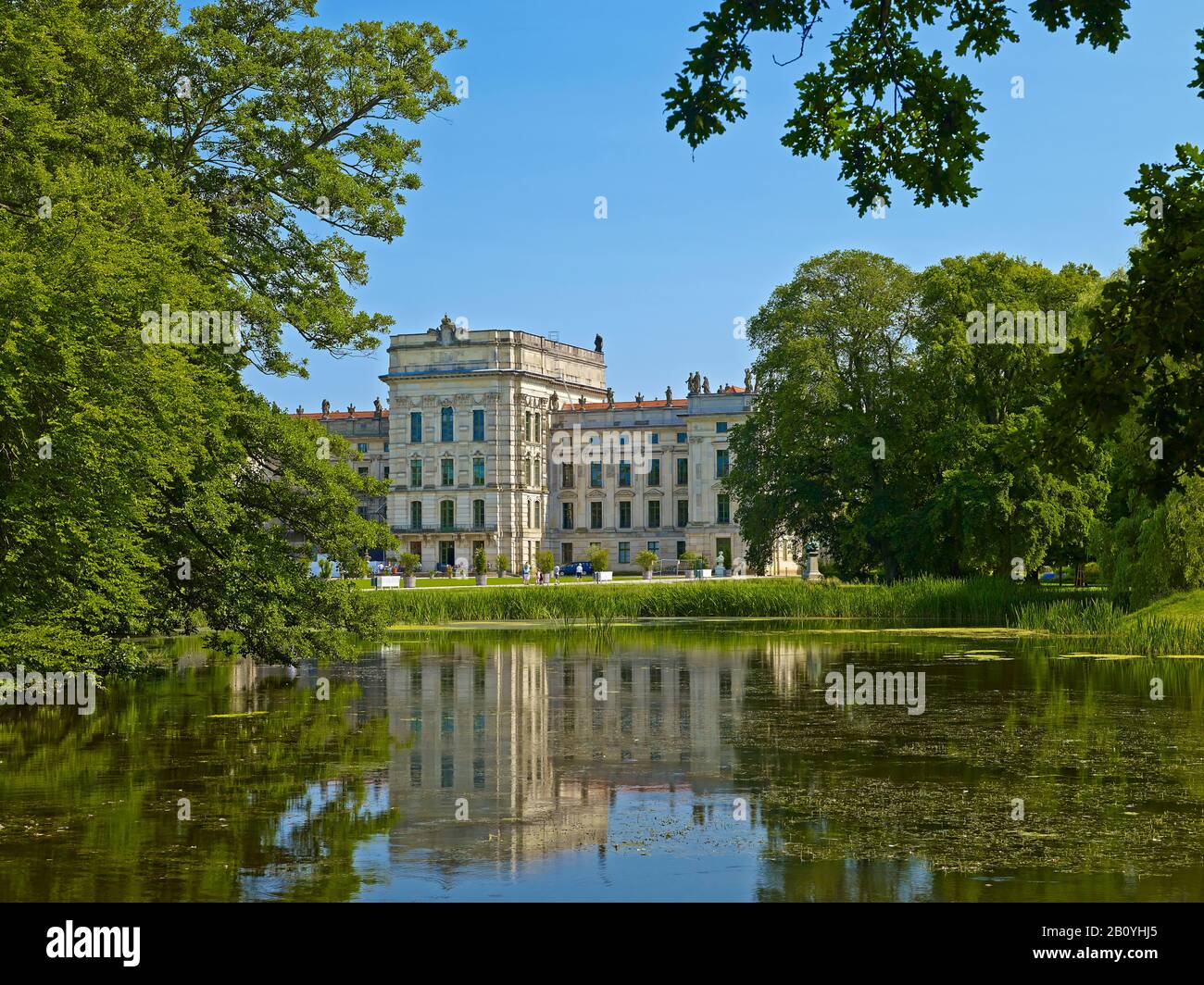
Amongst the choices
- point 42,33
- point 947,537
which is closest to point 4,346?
point 42,33

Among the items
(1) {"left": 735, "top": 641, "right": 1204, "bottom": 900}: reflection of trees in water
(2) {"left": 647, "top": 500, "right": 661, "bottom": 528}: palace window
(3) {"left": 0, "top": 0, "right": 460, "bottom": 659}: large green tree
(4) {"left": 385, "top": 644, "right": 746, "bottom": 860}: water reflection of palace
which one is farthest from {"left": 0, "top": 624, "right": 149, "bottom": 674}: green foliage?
(2) {"left": 647, "top": 500, "right": 661, "bottom": 528}: palace window

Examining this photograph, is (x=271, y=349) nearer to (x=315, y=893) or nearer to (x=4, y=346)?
(x=4, y=346)

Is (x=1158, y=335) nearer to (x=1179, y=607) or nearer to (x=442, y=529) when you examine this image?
(x=1179, y=607)

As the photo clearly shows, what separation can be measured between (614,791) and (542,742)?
3.44 meters

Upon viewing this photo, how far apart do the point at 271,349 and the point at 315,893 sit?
16.5 metres

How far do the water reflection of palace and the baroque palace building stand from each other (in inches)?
2571

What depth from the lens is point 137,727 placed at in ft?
58.8

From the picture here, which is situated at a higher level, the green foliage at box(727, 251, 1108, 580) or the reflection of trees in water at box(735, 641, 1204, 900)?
the green foliage at box(727, 251, 1108, 580)

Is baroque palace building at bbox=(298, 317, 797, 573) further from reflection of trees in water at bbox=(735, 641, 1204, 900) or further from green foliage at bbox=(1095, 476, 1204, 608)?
reflection of trees in water at bbox=(735, 641, 1204, 900)

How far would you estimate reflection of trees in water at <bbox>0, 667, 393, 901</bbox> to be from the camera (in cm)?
972

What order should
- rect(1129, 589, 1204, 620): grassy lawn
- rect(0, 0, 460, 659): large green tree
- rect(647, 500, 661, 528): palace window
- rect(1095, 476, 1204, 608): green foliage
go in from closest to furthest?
rect(0, 0, 460, 659): large green tree → rect(1129, 589, 1204, 620): grassy lawn → rect(1095, 476, 1204, 608): green foliage → rect(647, 500, 661, 528): palace window

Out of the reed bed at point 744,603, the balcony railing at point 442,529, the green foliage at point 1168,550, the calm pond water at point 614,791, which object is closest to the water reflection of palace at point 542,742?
the calm pond water at point 614,791

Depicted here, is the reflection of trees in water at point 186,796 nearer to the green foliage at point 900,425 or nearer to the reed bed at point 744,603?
the reed bed at point 744,603

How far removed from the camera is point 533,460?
96.0 m
